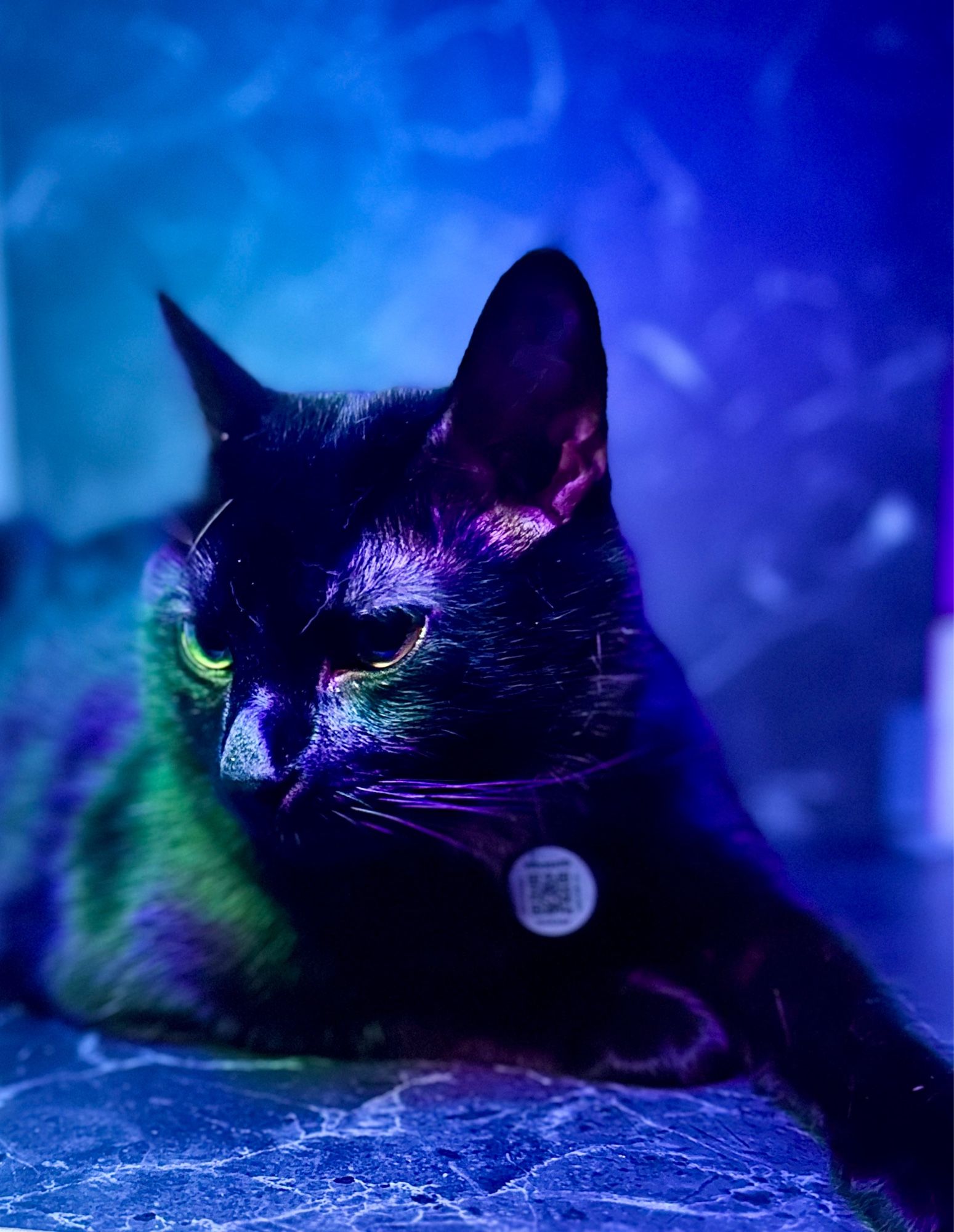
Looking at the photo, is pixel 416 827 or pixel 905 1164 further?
pixel 416 827

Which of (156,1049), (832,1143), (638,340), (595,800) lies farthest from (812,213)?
(156,1049)

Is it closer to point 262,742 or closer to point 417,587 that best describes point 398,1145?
point 262,742

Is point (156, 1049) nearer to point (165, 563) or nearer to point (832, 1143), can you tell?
point (165, 563)

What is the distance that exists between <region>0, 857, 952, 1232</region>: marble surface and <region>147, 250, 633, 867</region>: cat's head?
9.9 inches

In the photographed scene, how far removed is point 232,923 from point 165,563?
400 mm

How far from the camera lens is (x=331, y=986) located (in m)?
0.95

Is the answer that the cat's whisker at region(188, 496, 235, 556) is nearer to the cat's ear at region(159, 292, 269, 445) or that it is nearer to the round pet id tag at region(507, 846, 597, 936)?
the cat's ear at region(159, 292, 269, 445)

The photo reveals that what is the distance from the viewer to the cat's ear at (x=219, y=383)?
3.02 feet

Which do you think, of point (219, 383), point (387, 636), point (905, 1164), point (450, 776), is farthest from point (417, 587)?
point (905, 1164)

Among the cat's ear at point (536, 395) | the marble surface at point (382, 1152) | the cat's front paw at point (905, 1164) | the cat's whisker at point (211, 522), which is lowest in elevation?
the marble surface at point (382, 1152)

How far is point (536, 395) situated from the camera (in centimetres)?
83

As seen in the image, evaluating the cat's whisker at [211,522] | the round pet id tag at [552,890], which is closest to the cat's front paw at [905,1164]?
the round pet id tag at [552,890]

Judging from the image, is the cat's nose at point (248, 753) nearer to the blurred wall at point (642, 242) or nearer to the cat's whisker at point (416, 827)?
the cat's whisker at point (416, 827)

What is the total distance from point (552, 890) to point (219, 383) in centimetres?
63
